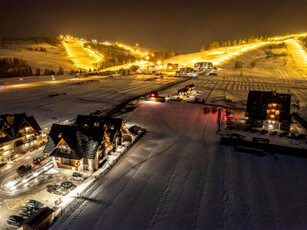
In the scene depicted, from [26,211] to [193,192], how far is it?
609 inches

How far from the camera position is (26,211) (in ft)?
54.1

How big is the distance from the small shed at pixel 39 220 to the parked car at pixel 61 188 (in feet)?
11.3

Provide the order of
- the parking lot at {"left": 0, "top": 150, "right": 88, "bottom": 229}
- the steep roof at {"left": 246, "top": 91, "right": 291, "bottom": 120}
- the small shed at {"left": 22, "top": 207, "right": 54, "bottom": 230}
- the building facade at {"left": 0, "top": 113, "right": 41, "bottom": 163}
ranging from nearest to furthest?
the small shed at {"left": 22, "top": 207, "right": 54, "bottom": 230}
the parking lot at {"left": 0, "top": 150, "right": 88, "bottom": 229}
the building facade at {"left": 0, "top": 113, "right": 41, "bottom": 163}
the steep roof at {"left": 246, "top": 91, "right": 291, "bottom": 120}

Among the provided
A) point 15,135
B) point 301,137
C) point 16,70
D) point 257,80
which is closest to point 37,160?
point 15,135

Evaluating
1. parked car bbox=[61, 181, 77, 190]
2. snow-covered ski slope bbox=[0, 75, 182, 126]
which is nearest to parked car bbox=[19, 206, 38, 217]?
parked car bbox=[61, 181, 77, 190]

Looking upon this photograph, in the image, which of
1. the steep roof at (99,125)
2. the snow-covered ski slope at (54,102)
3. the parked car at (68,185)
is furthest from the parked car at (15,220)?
the snow-covered ski slope at (54,102)

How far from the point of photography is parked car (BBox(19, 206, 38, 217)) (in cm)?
1630

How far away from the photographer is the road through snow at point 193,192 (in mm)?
16078

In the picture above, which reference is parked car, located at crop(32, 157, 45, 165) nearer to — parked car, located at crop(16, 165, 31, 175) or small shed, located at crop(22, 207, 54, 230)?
parked car, located at crop(16, 165, 31, 175)

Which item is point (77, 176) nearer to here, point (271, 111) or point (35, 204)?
point (35, 204)

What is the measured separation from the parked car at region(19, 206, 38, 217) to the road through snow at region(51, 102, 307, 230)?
8.42 feet

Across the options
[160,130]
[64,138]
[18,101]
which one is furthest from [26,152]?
[18,101]

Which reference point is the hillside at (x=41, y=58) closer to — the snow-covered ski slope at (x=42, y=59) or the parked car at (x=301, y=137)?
the snow-covered ski slope at (x=42, y=59)

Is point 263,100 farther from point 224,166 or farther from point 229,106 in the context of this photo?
point 224,166
